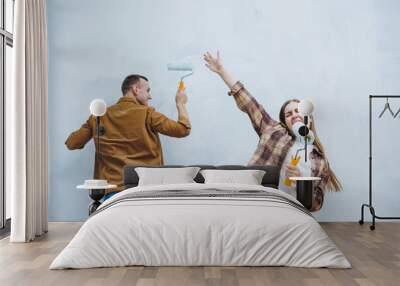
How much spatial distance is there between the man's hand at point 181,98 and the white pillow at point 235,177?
1.13m

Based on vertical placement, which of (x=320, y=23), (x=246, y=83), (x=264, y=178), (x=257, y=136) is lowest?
(x=264, y=178)

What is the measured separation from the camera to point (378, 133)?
701 cm

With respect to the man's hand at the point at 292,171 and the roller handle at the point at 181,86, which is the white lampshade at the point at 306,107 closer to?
the man's hand at the point at 292,171

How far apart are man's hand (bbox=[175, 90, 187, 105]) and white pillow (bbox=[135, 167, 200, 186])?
101cm

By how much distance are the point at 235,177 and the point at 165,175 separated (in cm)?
85

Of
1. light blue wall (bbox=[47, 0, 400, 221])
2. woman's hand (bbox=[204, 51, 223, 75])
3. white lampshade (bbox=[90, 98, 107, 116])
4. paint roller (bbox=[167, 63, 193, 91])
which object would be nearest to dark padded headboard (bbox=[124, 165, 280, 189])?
light blue wall (bbox=[47, 0, 400, 221])

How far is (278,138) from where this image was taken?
23.0ft

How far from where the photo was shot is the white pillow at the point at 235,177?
6207 mm

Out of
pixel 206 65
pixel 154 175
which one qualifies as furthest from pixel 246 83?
pixel 154 175

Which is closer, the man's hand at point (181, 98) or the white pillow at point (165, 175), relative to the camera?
the white pillow at point (165, 175)

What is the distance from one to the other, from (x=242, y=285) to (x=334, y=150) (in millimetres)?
3768

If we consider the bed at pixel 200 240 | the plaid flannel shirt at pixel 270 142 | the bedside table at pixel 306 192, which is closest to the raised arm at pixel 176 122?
the plaid flannel shirt at pixel 270 142

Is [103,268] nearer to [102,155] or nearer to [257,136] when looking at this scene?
[102,155]

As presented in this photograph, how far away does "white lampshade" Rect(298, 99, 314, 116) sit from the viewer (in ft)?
21.8
